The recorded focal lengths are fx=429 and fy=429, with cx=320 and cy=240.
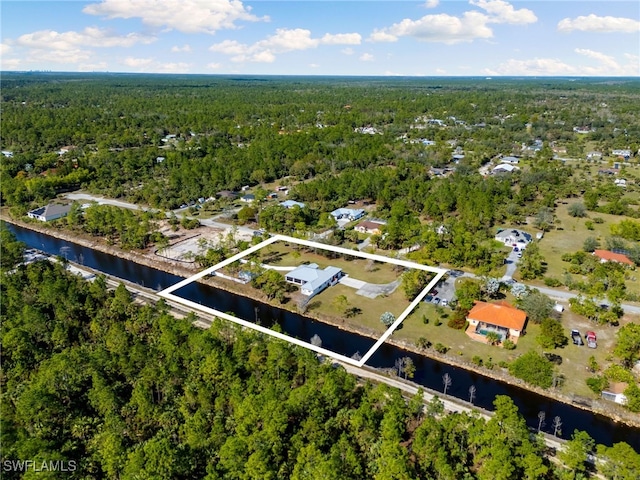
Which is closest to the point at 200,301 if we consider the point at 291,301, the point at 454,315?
the point at 291,301

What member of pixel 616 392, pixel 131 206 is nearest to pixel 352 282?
pixel 616 392

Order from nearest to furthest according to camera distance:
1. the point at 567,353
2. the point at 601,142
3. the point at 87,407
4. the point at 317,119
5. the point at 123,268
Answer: the point at 87,407, the point at 567,353, the point at 123,268, the point at 601,142, the point at 317,119

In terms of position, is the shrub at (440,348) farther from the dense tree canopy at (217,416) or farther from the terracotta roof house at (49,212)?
the terracotta roof house at (49,212)

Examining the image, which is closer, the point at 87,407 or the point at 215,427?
the point at 215,427

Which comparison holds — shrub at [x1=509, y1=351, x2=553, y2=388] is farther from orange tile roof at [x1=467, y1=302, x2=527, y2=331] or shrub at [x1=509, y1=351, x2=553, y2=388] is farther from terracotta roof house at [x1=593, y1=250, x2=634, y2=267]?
terracotta roof house at [x1=593, y1=250, x2=634, y2=267]

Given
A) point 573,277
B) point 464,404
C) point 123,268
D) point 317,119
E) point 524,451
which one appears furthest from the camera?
point 317,119

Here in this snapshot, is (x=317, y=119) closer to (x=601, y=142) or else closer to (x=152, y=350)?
(x=601, y=142)

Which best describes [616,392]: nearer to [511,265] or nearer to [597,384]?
[597,384]
